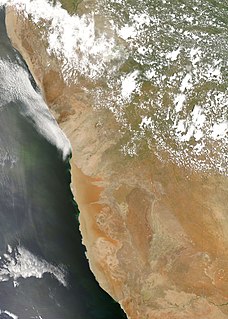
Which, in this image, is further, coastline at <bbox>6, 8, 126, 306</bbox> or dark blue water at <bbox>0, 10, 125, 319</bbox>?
dark blue water at <bbox>0, 10, 125, 319</bbox>

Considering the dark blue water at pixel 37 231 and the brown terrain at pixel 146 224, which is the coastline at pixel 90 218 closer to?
the brown terrain at pixel 146 224

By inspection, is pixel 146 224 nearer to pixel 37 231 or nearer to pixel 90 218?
pixel 90 218

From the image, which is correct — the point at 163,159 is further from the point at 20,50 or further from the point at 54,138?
the point at 20,50

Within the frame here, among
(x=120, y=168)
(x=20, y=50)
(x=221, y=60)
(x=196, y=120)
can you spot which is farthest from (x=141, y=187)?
(x=20, y=50)

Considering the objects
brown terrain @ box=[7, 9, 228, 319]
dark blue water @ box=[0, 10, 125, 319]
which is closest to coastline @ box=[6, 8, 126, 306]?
brown terrain @ box=[7, 9, 228, 319]

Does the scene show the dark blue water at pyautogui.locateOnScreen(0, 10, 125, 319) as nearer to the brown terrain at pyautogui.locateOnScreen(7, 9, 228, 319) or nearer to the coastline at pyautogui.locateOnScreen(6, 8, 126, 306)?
the coastline at pyautogui.locateOnScreen(6, 8, 126, 306)

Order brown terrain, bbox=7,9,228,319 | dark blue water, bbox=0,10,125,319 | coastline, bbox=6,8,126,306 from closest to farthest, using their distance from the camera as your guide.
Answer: brown terrain, bbox=7,9,228,319
coastline, bbox=6,8,126,306
dark blue water, bbox=0,10,125,319

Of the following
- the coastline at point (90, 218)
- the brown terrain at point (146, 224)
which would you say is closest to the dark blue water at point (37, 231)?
the coastline at point (90, 218)

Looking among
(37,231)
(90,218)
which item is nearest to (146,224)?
(90,218)
